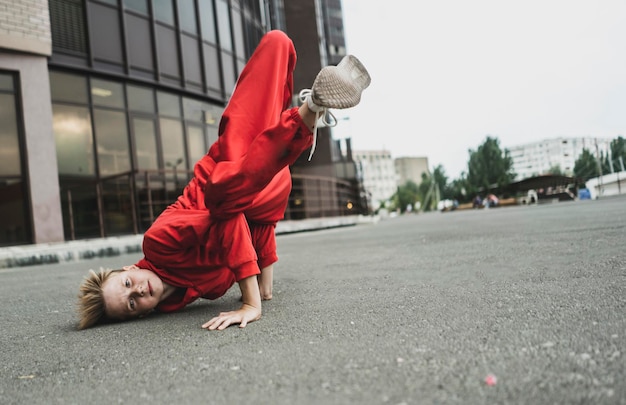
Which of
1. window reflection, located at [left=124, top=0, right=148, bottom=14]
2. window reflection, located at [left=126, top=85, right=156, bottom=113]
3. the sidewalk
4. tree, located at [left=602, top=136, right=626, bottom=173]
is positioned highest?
window reflection, located at [left=124, top=0, right=148, bottom=14]

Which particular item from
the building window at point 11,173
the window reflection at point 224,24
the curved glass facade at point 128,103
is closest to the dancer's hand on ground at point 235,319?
the curved glass facade at point 128,103

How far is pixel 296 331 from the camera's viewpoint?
1.89m

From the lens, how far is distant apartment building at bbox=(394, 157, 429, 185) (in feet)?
450

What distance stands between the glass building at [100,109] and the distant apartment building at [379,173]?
371 feet

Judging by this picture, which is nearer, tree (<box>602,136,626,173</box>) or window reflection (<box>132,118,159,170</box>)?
window reflection (<box>132,118,159,170</box>)

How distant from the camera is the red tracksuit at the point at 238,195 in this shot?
202 centimetres

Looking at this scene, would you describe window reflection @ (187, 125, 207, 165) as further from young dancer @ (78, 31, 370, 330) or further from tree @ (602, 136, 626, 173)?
tree @ (602, 136, 626, 173)

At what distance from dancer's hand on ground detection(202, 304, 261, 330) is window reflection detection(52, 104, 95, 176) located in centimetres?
946

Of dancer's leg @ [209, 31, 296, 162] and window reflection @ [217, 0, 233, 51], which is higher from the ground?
window reflection @ [217, 0, 233, 51]

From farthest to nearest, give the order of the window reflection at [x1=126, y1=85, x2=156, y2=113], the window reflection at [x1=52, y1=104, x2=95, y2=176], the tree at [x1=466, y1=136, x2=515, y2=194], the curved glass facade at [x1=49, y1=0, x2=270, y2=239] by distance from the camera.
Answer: the tree at [x1=466, y1=136, x2=515, y2=194] → the window reflection at [x1=126, y1=85, x2=156, y2=113] → the curved glass facade at [x1=49, y1=0, x2=270, y2=239] → the window reflection at [x1=52, y1=104, x2=95, y2=176]

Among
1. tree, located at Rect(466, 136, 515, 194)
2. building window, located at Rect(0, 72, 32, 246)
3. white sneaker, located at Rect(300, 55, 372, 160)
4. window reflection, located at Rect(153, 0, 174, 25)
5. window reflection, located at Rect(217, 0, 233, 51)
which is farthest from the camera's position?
tree, located at Rect(466, 136, 515, 194)

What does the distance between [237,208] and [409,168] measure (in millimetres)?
140322

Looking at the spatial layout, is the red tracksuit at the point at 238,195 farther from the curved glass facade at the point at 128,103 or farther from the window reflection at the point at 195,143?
the window reflection at the point at 195,143

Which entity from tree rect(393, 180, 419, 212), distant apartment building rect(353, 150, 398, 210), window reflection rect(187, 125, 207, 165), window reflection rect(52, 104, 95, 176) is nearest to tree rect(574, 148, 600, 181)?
tree rect(393, 180, 419, 212)
